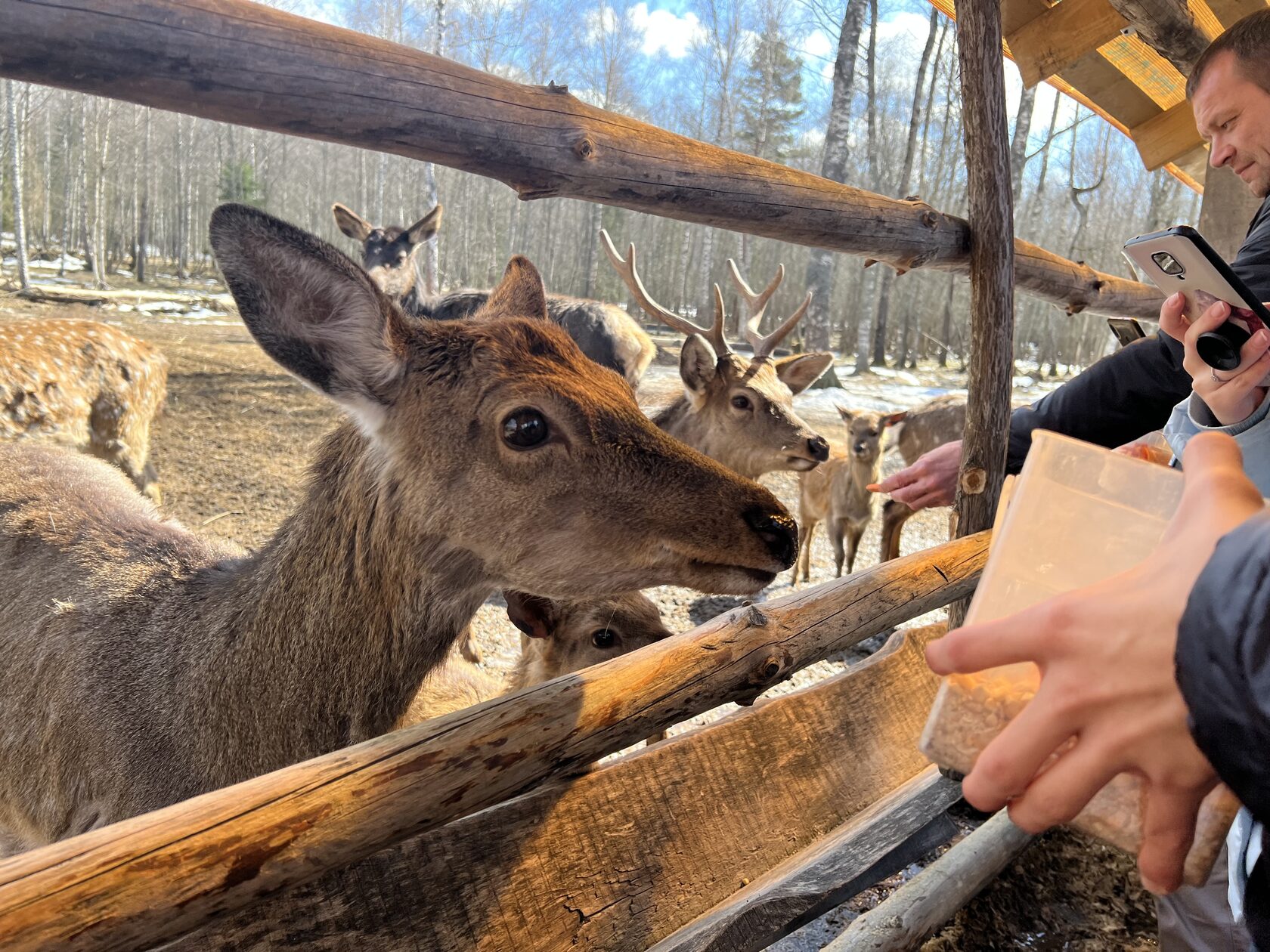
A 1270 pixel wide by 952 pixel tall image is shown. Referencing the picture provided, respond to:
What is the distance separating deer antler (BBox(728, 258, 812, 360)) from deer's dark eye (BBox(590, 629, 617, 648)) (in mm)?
3532

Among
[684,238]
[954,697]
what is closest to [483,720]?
[954,697]

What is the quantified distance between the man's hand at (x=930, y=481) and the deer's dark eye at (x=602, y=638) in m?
1.16

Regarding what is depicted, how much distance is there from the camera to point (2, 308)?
13.5 meters

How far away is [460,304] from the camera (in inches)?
344

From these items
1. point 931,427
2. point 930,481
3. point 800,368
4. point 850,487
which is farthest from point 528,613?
point 931,427

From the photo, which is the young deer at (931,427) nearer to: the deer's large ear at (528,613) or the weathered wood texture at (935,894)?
the weathered wood texture at (935,894)

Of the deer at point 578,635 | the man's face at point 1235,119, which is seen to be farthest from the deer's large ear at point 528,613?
the man's face at point 1235,119

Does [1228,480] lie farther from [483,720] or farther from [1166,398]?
[1166,398]

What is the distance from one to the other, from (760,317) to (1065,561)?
6.48 m

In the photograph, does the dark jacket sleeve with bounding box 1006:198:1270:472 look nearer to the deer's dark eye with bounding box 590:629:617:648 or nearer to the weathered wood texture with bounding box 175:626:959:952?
the weathered wood texture with bounding box 175:626:959:952

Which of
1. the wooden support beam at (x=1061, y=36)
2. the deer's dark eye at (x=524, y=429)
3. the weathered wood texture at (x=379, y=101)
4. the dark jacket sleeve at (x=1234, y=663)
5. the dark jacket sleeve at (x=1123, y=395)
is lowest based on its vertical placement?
the deer's dark eye at (x=524, y=429)

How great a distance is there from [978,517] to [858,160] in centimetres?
2713

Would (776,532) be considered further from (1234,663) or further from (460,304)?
(460,304)

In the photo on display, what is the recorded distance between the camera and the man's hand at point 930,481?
302 centimetres
